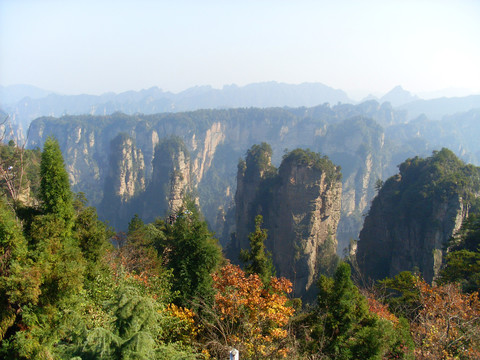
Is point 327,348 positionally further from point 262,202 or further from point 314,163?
point 262,202

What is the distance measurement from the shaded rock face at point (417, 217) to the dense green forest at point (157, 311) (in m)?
19.1

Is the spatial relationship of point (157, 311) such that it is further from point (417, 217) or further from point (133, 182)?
point (133, 182)

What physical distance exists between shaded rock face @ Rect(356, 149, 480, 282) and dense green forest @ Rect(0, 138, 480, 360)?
1905 cm

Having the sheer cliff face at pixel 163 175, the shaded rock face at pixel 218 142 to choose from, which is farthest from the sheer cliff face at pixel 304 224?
the shaded rock face at pixel 218 142

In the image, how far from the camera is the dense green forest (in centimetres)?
654

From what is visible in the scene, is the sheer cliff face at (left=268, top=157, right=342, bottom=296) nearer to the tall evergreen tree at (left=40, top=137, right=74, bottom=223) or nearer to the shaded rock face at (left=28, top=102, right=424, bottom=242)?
the tall evergreen tree at (left=40, top=137, right=74, bottom=223)

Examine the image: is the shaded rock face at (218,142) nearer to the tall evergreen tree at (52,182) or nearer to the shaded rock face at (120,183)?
the shaded rock face at (120,183)

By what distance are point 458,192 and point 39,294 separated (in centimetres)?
3237

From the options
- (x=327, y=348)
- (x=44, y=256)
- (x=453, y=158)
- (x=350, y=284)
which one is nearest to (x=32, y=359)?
(x=44, y=256)

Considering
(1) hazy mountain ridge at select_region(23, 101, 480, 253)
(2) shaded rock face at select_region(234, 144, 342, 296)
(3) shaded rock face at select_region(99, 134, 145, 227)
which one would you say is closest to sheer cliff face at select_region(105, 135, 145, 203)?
(3) shaded rock face at select_region(99, 134, 145, 227)

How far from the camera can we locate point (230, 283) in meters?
11.9

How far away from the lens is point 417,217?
3275 centimetres

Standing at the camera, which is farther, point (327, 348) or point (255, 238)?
point (255, 238)

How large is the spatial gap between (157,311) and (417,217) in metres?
31.2
